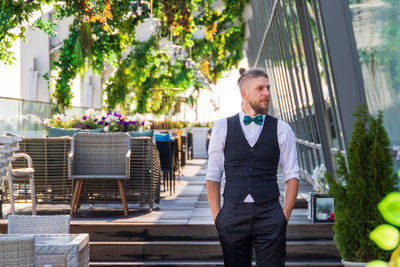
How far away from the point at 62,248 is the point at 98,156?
3.55 m

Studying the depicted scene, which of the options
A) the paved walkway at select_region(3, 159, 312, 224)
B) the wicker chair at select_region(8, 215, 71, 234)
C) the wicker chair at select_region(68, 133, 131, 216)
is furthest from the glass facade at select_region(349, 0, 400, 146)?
the wicker chair at select_region(68, 133, 131, 216)

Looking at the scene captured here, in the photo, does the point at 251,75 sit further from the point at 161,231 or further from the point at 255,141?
the point at 161,231

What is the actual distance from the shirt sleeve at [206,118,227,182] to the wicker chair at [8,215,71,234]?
951 millimetres

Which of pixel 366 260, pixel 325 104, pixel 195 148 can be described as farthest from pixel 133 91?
pixel 366 260

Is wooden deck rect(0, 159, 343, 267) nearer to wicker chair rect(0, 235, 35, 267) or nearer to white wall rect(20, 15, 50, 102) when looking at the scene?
wicker chair rect(0, 235, 35, 267)

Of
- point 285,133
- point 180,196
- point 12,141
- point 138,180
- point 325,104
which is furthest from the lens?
point 180,196

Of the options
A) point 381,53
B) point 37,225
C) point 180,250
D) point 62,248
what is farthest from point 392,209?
point 180,250

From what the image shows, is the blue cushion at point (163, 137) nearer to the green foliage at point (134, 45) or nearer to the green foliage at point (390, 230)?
the green foliage at point (134, 45)

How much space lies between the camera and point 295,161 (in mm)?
2615

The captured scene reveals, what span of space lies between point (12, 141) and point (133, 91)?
575 inches

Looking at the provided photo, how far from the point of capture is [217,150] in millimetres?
2590

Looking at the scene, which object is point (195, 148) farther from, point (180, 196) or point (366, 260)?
point (366, 260)

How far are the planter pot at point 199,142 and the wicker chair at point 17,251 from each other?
18.5 meters

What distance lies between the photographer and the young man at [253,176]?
2480 mm
